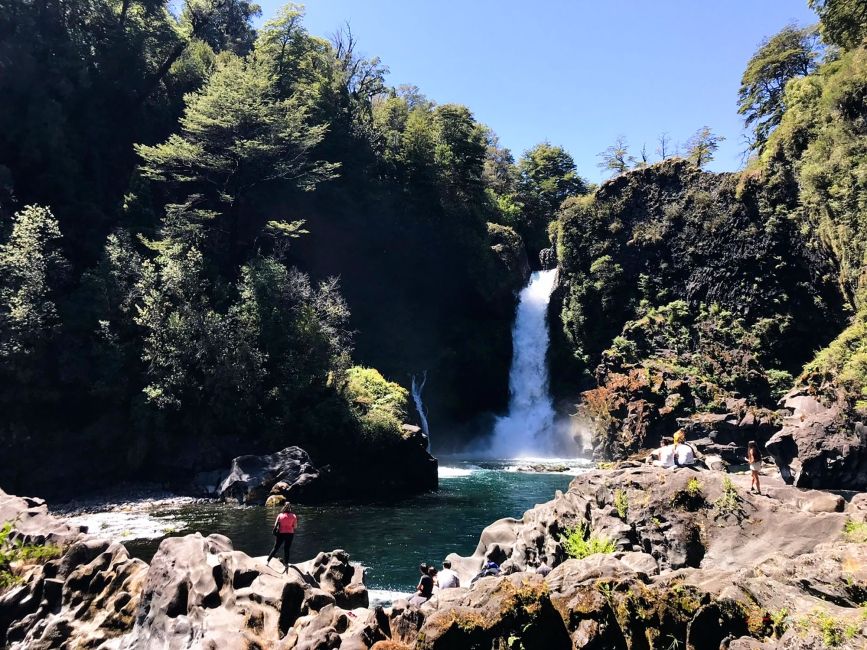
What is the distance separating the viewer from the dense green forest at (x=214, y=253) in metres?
26.4

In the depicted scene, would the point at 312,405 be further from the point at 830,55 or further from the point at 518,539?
the point at 830,55

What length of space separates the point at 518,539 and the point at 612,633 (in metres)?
7.97

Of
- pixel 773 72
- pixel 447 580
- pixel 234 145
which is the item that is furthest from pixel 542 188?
pixel 447 580

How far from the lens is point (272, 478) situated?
977 inches

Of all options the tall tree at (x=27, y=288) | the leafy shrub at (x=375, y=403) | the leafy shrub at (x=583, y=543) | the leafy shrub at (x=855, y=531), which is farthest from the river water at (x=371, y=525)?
the leafy shrub at (x=855, y=531)

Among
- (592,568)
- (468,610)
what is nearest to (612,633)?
(592,568)

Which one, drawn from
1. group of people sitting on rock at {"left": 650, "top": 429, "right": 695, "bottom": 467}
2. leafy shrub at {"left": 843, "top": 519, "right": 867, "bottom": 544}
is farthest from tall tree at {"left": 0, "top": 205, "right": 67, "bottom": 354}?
leafy shrub at {"left": 843, "top": 519, "right": 867, "bottom": 544}

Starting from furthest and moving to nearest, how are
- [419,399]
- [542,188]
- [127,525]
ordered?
[542,188], [419,399], [127,525]

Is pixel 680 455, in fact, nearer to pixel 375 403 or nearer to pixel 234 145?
pixel 375 403

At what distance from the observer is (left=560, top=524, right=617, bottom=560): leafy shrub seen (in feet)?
37.4

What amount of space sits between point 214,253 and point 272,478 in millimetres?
15326

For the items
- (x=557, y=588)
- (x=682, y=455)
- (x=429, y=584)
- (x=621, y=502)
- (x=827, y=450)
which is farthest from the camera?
(x=827, y=450)

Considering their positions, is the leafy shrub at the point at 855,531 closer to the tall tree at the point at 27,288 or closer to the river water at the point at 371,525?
the river water at the point at 371,525

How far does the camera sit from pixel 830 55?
37875 millimetres
